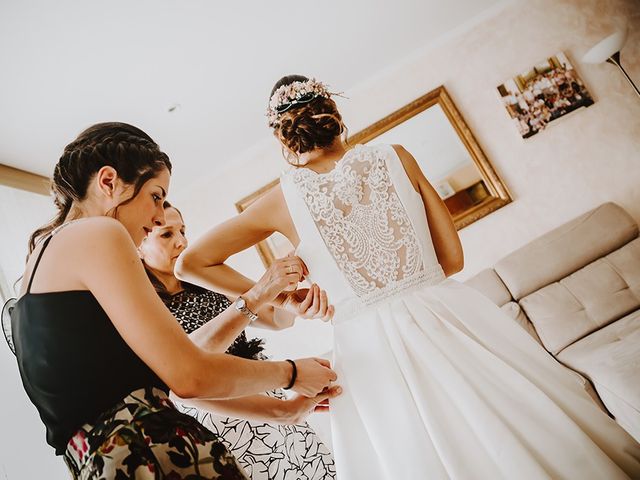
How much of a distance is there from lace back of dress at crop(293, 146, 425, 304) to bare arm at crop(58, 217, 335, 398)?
0.48 metres

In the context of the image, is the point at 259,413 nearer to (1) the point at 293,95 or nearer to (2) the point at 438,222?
(2) the point at 438,222

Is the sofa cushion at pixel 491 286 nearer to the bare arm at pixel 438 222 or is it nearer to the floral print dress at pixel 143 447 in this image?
the bare arm at pixel 438 222

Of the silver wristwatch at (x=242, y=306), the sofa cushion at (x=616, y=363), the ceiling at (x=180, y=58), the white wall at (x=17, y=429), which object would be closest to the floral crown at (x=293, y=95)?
the silver wristwatch at (x=242, y=306)

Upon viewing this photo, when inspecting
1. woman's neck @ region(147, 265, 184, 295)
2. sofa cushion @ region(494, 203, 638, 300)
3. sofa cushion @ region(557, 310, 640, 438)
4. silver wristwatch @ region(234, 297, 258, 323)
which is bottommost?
sofa cushion @ region(557, 310, 640, 438)

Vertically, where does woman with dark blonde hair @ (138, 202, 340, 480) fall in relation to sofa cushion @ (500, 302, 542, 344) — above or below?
above

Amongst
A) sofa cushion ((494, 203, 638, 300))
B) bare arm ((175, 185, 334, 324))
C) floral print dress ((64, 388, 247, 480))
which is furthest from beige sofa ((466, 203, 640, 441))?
floral print dress ((64, 388, 247, 480))

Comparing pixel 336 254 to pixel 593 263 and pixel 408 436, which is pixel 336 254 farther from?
pixel 593 263

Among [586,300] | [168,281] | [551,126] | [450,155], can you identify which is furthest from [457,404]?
[551,126]

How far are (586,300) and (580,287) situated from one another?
119 millimetres

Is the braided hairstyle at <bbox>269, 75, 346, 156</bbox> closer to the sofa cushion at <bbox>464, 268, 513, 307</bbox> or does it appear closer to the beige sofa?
the beige sofa

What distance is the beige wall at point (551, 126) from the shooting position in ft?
10.8

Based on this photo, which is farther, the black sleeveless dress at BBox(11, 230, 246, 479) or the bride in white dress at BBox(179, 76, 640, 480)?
the bride in white dress at BBox(179, 76, 640, 480)

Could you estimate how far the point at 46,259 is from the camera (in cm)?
67

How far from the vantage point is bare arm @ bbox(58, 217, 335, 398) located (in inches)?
23.8
